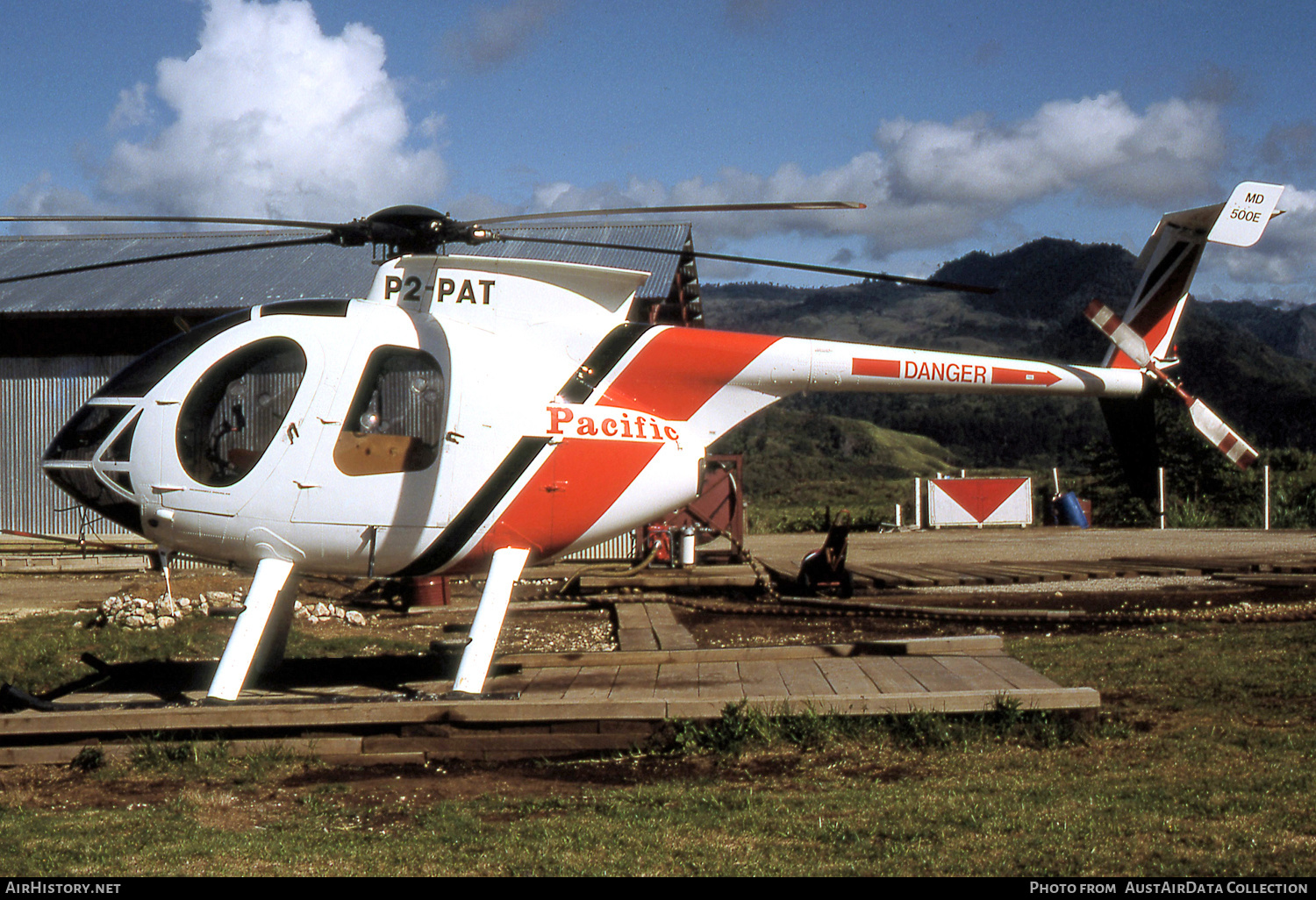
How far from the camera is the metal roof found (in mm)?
22031

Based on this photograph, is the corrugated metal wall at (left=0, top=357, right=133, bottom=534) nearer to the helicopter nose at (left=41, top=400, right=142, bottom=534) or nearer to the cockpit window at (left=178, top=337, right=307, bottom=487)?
the helicopter nose at (left=41, top=400, right=142, bottom=534)

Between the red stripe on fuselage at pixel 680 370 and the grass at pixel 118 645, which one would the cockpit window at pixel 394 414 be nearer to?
the red stripe on fuselage at pixel 680 370

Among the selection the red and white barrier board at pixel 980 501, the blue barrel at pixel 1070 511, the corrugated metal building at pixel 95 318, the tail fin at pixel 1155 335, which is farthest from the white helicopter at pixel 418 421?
the blue barrel at pixel 1070 511

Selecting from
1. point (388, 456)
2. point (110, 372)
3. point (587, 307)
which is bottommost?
point (388, 456)

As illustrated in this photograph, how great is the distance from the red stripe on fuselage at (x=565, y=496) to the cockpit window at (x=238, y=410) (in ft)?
5.20

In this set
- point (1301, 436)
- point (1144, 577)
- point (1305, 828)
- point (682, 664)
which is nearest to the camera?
point (1305, 828)

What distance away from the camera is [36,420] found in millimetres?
22625

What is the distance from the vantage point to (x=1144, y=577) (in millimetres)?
15648

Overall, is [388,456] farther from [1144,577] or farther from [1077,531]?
[1077,531]

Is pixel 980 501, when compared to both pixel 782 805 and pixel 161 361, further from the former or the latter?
pixel 782 805

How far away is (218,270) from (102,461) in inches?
717

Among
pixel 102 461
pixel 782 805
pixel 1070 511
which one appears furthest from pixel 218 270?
pixel 1070 511

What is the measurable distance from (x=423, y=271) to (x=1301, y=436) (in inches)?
4262

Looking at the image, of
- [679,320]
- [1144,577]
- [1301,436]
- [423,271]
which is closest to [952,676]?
[423,271]
